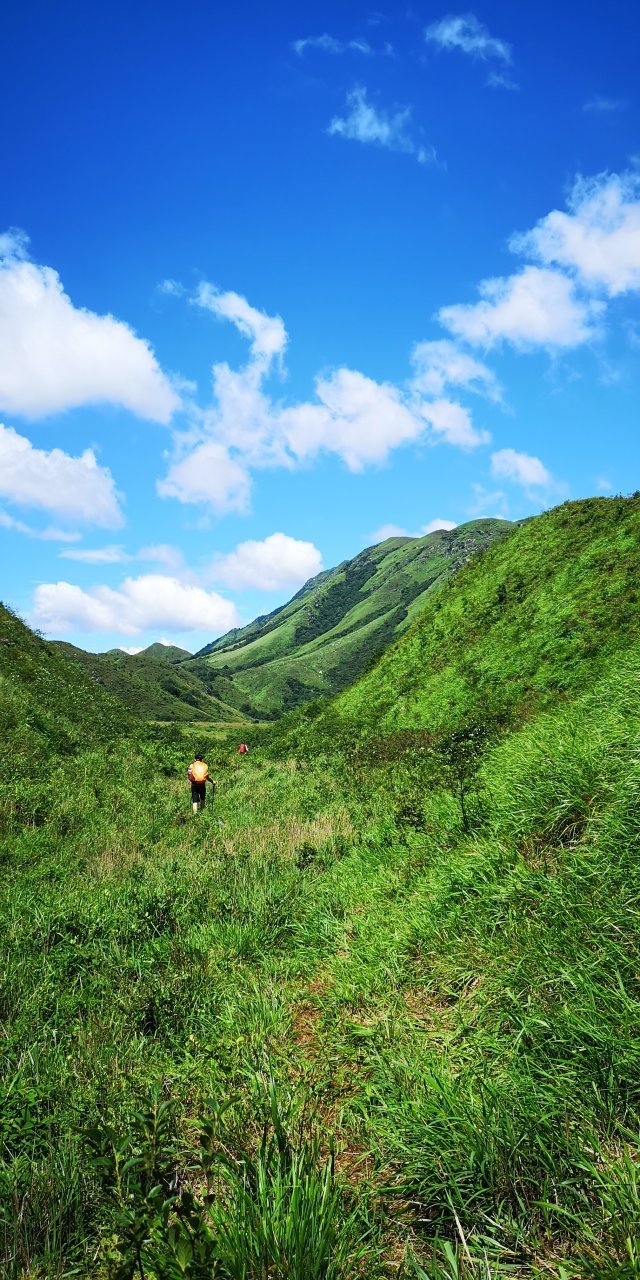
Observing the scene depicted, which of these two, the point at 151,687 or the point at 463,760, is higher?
the point at 151,687

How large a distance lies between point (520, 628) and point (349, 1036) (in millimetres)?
19083

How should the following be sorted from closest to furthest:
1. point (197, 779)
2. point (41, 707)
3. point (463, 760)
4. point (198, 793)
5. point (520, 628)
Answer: point (463, 760) < point (197, 779) < point (198, 793) < point (41, 707) < point (520, 628)

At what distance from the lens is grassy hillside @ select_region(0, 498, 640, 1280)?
2.59 metres

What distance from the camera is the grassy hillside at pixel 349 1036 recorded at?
259 cm

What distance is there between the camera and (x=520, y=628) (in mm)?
21469

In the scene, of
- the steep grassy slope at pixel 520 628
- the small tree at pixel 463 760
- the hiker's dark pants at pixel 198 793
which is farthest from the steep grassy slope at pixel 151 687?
the small tree at pixel 463 760

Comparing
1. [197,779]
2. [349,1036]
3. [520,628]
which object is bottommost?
[349,1036]

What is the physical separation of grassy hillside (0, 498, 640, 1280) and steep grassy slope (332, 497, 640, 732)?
8.51 meters

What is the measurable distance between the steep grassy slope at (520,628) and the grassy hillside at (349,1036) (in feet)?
27.9

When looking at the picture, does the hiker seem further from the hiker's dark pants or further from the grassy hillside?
the grassy hillside

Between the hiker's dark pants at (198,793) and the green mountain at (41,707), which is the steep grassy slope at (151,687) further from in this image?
the hiker's dark pants at (198,793)

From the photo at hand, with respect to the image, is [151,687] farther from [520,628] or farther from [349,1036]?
[349,1036]

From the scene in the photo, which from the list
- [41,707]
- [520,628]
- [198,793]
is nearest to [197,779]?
[198,793]

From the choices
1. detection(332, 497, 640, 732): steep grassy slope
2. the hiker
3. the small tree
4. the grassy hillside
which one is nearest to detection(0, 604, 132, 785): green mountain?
the hiker
